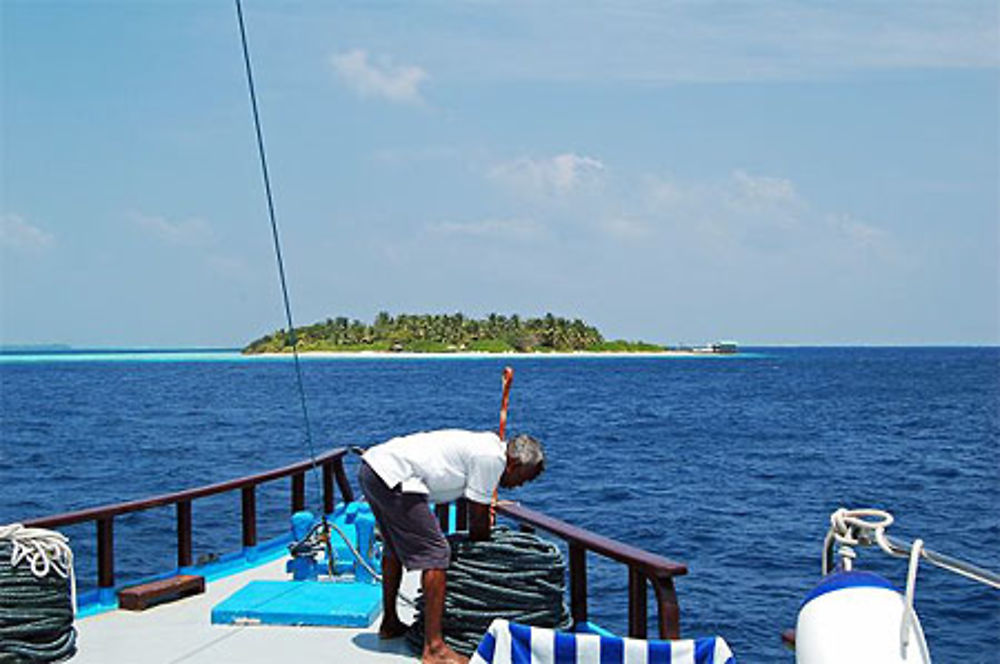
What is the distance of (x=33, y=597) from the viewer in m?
5.70

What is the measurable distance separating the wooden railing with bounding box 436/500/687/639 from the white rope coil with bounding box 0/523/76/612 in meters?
2.33

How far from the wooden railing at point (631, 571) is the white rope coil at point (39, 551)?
233 centimetres

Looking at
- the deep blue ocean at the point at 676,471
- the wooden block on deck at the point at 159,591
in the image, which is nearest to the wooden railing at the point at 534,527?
the wooden block on deck at the point at 159,591

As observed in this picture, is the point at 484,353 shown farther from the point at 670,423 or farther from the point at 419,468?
the point at 419,468

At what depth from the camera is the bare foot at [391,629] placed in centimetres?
615

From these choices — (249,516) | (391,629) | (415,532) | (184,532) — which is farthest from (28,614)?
(249,516)

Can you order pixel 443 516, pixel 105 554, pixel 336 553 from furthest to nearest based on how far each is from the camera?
pixel 443 516
pixel 336 553
pixel 105 554

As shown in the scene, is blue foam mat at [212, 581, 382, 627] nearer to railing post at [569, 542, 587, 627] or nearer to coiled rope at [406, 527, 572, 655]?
coiled rope at [406, 527, 572, 655]

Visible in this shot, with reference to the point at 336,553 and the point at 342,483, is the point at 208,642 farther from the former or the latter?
the point at 342,483

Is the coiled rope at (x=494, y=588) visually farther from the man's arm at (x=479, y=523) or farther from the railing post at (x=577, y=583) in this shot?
the railing post at (x=577, y=583)

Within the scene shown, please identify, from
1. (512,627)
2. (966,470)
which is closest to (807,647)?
(512,627)

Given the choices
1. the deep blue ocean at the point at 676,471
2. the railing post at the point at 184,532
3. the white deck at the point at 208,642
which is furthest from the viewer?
the deep blue ocean at the point at 676,471

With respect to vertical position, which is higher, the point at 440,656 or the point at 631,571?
the point at 631,571

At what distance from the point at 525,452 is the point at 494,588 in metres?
0.70
